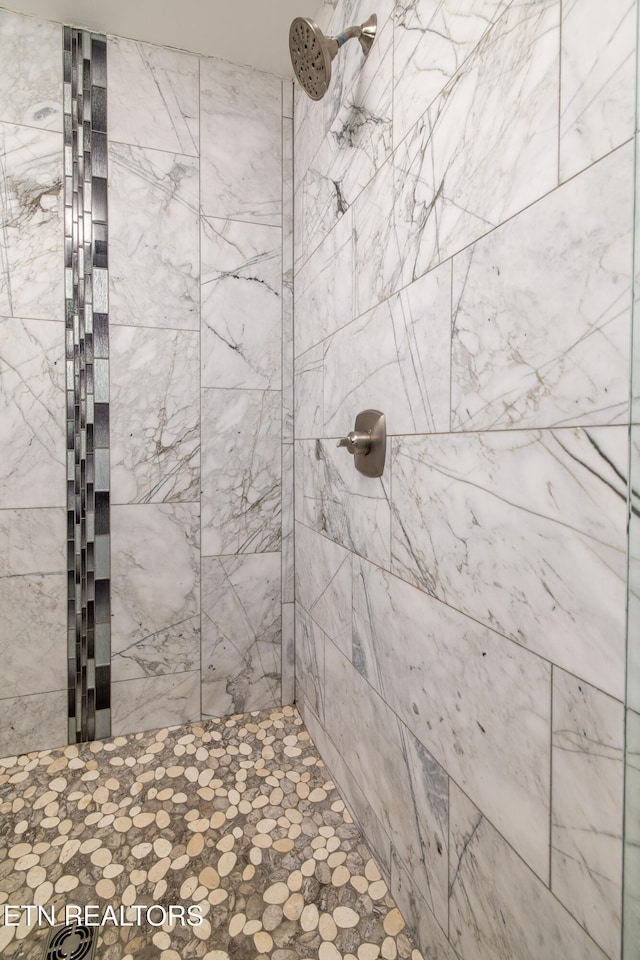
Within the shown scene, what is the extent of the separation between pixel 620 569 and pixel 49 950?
1226 mm

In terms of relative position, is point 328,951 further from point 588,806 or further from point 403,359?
point 403,359

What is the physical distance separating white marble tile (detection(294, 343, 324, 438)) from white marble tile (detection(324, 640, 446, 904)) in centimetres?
65

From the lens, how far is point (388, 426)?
37.5 inches

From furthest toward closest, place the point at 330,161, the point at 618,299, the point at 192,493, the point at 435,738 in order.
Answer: the point at 192,493 → the point at 330,161 → the point at 435,738 → the point at 618,299

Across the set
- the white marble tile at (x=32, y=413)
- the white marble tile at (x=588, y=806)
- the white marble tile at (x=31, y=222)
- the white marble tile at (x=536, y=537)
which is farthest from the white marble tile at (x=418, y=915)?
the white marble tile at (x=31, y=222)

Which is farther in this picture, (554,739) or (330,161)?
(330,161)

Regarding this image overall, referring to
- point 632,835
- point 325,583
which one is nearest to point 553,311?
point 632,835

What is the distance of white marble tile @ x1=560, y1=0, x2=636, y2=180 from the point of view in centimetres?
44

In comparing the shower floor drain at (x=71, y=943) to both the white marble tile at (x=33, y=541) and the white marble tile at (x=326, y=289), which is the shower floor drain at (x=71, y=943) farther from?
the white marble tile at (x=326, y=289)

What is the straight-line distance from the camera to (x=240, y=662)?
1.67 m

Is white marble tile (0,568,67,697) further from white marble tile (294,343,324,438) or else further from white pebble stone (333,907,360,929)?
white pebble stone (333,907,360,929)

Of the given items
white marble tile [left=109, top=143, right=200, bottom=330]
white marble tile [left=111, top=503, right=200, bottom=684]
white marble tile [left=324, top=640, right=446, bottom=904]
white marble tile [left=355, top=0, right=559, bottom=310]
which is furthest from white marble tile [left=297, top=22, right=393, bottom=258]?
white marble tile [left=324, top=640, right=446, bottom=904]

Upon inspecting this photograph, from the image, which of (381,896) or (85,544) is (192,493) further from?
(381,896)

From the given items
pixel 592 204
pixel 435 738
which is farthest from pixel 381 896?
pixel 592 204
